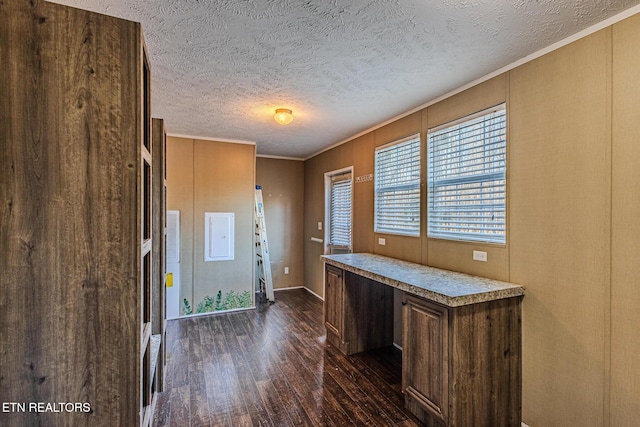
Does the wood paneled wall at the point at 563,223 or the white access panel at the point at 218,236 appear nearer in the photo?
the wood paneled wall at the point at 563,223

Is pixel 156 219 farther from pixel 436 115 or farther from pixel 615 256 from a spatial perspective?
pixel 615 256

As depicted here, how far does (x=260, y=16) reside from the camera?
172 centimetres

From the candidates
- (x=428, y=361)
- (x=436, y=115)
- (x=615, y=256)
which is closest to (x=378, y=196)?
(x=436, y=115)

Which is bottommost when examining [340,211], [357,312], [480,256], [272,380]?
[272,380]

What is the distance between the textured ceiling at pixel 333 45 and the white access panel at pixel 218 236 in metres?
1.79

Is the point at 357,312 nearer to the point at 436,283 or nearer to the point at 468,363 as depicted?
the point at 436,283

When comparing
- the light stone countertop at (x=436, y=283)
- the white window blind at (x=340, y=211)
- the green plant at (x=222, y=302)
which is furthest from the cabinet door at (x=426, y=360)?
the green plant at (x=222, y=302)

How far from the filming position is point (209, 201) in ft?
14.9

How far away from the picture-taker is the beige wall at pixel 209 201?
4.39m

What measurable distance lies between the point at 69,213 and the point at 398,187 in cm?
292

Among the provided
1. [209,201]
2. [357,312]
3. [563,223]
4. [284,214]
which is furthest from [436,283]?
[284,214]

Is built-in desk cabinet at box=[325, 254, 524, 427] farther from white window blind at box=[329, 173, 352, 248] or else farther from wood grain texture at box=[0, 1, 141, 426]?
white window blind at box=[329, 173, 352, 248]

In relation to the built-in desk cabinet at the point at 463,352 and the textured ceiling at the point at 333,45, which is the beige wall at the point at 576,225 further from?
the textured ceiling at the point at 333,45

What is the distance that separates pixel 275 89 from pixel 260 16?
1005 mm
